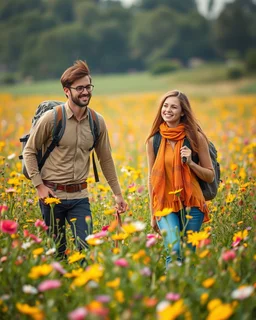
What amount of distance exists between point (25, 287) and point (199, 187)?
1609 mm

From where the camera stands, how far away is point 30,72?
58469 millimetres

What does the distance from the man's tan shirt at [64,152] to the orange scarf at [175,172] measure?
0.47 m

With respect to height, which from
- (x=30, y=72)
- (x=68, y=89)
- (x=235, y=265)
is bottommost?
(x=235, y=265)

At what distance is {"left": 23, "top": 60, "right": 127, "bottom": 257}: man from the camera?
391 centimetres

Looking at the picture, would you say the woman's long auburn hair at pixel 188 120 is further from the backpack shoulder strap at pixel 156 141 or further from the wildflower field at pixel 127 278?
the wildflower field at pixel 127 278

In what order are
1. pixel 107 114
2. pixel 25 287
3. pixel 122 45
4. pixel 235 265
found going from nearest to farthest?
pixel 25 287
pixel 235 265
pixel 107 114
pixel 122 45

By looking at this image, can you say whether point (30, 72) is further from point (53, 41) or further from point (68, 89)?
point (68, 89)

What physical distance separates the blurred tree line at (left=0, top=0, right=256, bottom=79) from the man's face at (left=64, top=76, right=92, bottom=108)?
Answer: 5402cm

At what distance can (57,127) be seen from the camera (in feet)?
12.9

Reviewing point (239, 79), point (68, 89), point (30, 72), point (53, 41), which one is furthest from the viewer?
point (53, 41)

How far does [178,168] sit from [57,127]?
85cm

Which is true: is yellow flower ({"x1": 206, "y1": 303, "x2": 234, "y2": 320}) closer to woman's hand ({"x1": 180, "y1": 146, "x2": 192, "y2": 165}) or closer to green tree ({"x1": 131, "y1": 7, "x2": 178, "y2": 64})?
woman's hand ({"x1": 180, "y1": 146, "x2": 192, "y2": 165})

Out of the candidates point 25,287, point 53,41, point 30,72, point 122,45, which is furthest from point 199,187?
point 122,45

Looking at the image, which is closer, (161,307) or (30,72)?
(161,307)
